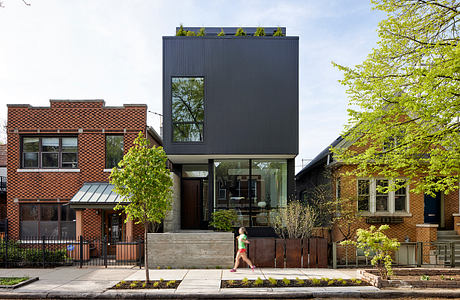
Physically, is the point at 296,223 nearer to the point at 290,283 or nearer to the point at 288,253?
the point at 288,253

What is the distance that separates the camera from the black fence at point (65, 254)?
1412cm

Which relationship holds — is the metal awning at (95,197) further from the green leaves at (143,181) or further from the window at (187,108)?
the green leaves at (143,181)

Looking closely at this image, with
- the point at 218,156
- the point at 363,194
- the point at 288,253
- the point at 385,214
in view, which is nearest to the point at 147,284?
the point at 288,253

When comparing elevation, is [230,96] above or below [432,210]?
above

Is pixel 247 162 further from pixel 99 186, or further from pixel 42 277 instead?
pixel 42 277

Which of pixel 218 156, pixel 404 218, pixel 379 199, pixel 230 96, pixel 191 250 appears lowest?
pixel 191 250

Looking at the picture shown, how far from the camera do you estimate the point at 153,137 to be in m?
19.5

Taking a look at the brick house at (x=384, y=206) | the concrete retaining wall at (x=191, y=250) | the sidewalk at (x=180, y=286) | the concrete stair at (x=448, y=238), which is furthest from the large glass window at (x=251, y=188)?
the concrete stair at (x=448, y=238)

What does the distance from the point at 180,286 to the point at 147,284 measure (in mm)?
1013

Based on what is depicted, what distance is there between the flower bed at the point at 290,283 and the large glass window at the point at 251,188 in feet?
16.6

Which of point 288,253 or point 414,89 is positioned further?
point 288,253

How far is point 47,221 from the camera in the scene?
17016 mm

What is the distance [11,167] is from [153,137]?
6.95 m

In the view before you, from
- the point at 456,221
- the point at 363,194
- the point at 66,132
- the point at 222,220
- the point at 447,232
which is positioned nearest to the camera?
the point at 222,220
